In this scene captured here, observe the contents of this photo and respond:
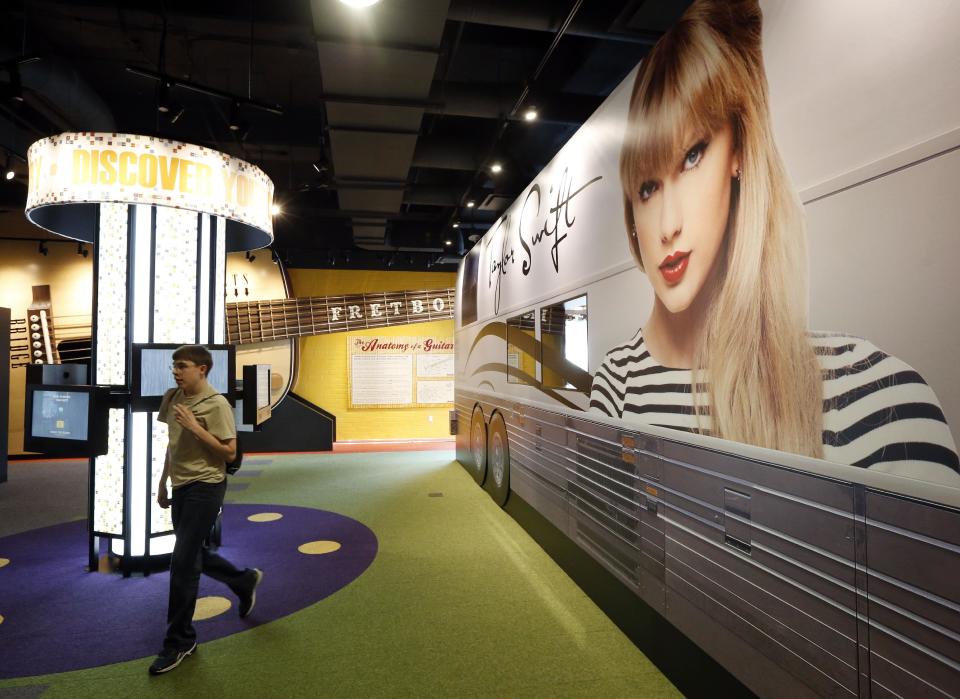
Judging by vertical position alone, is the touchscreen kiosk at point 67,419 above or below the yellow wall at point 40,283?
below

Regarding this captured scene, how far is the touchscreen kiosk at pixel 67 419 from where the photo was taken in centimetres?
297

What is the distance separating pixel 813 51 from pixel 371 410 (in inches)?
327

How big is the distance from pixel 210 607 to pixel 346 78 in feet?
10.9

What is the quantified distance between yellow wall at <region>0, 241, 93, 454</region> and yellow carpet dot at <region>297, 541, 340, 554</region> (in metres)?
5.62

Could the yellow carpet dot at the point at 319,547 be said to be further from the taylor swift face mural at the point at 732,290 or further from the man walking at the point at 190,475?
the taylor swift face mural at the point at 732,290

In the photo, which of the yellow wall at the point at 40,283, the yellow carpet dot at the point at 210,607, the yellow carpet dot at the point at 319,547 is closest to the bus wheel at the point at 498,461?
the yellow carpet dot at the point at 319,547

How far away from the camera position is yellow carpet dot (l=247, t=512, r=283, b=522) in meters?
4.55

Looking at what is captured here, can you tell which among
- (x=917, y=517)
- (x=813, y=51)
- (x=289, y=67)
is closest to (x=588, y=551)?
(x=917, y=517)

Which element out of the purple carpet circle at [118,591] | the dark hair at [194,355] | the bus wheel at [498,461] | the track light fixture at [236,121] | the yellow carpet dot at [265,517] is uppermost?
the track light fixture at [236,121]

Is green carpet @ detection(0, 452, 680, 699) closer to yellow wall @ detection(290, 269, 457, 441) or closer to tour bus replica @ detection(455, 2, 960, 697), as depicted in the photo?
tour bus replica @ detection(455, 2, 960, 697)

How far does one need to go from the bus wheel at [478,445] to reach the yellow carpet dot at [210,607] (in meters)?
2.81

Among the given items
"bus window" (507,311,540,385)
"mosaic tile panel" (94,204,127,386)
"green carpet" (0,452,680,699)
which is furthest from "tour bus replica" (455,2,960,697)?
"mosaic tile panel" (94,204,127,386)

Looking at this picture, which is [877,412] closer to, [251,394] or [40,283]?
[251,394]

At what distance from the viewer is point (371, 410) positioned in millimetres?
9031
